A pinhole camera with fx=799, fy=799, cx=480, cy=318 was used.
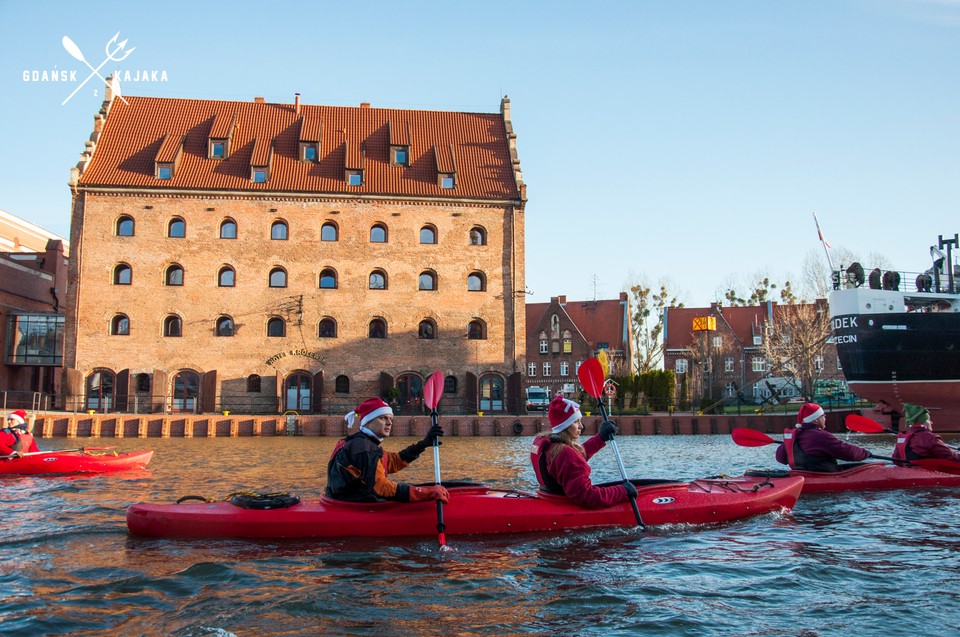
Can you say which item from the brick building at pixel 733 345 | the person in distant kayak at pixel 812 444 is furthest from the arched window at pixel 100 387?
the brick building at pixel 733 345

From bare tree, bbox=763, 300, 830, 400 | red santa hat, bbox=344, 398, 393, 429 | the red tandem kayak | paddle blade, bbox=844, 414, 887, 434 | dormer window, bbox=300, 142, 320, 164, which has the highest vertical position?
dormer window, bbox=300, 142, 320, 164

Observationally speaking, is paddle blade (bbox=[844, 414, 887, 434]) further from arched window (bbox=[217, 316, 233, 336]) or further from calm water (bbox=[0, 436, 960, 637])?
arched window (bbox=[217, 316, 233, 336])

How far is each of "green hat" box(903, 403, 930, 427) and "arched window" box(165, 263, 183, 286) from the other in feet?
106

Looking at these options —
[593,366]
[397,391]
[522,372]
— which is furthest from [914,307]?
[593,366]

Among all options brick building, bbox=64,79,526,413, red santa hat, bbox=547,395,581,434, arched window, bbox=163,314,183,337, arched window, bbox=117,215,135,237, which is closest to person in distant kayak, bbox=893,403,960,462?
red santa hat, bbox=547,395,581,434

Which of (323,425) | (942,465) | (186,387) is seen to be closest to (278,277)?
(186,387)

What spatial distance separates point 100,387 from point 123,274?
540 centimetres

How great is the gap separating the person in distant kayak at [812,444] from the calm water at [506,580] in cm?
140

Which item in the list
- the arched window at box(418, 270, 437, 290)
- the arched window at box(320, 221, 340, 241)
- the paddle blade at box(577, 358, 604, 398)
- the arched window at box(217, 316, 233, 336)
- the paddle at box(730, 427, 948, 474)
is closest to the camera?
the paddle blade at box(577, 358, 604, 398)

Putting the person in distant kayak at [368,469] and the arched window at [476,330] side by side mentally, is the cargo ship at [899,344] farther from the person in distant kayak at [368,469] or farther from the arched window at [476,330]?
the person in distant kayak at [368,469]

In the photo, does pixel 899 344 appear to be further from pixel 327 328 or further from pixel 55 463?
pixel 55 463

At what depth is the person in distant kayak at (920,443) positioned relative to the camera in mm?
14578

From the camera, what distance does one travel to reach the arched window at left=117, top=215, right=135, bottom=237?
37.9 metres

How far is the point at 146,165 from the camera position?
3891 centimetres
